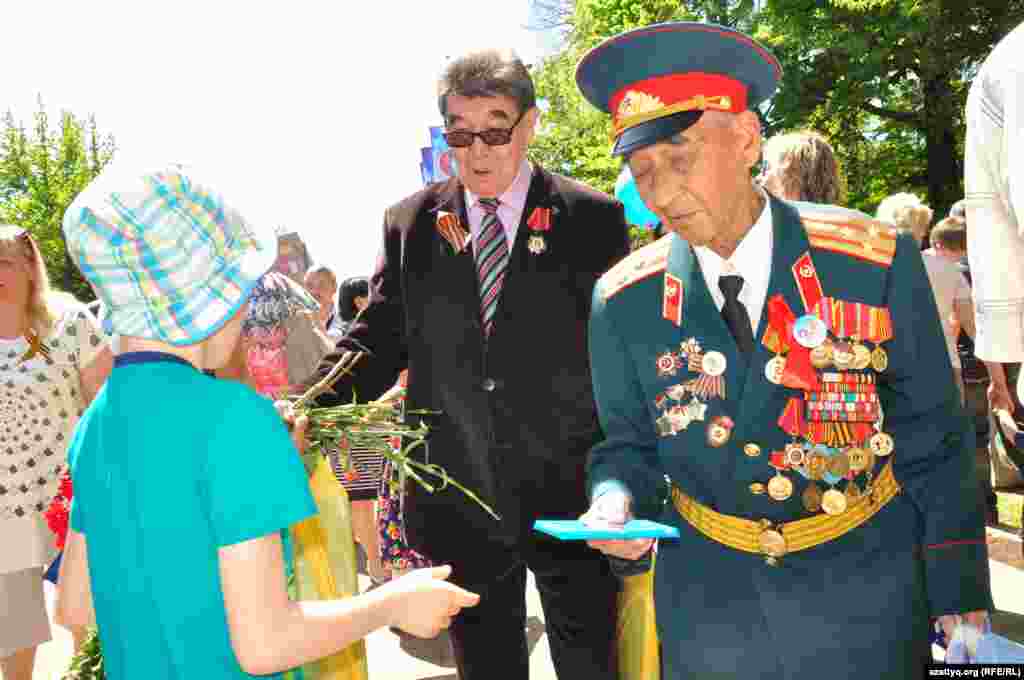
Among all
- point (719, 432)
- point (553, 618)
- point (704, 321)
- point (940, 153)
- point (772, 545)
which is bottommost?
point (553, 618)

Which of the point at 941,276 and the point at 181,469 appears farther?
the point at 941,276

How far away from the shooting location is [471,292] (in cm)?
350

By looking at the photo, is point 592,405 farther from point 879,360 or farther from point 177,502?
point 177,502

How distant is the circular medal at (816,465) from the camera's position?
2.37m

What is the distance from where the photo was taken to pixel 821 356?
238cm

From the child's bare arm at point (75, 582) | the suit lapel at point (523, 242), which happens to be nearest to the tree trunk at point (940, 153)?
the suit lapel at point (523, 242)

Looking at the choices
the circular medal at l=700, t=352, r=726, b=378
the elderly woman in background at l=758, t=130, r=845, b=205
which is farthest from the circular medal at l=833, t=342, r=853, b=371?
the elderly woman in background at l=758, t=130, r=845, b=205

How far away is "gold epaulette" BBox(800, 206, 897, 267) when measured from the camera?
7.91ft

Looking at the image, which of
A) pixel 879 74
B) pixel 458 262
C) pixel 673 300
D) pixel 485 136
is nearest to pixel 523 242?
pixel 458 262

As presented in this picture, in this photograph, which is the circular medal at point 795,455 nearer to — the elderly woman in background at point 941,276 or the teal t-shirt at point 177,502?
the teal t-shirt at point 177,502

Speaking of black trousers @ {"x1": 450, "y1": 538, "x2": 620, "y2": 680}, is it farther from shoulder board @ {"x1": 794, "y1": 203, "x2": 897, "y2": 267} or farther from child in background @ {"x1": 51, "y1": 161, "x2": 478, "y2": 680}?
child in background @ {"x1": 51, "y1": 161, "x2": 478, "y2": 680}

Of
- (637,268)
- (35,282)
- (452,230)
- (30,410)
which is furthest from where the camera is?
(35,282)

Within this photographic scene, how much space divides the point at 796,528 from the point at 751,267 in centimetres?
60

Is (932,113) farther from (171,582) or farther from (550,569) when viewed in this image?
(171,582)
